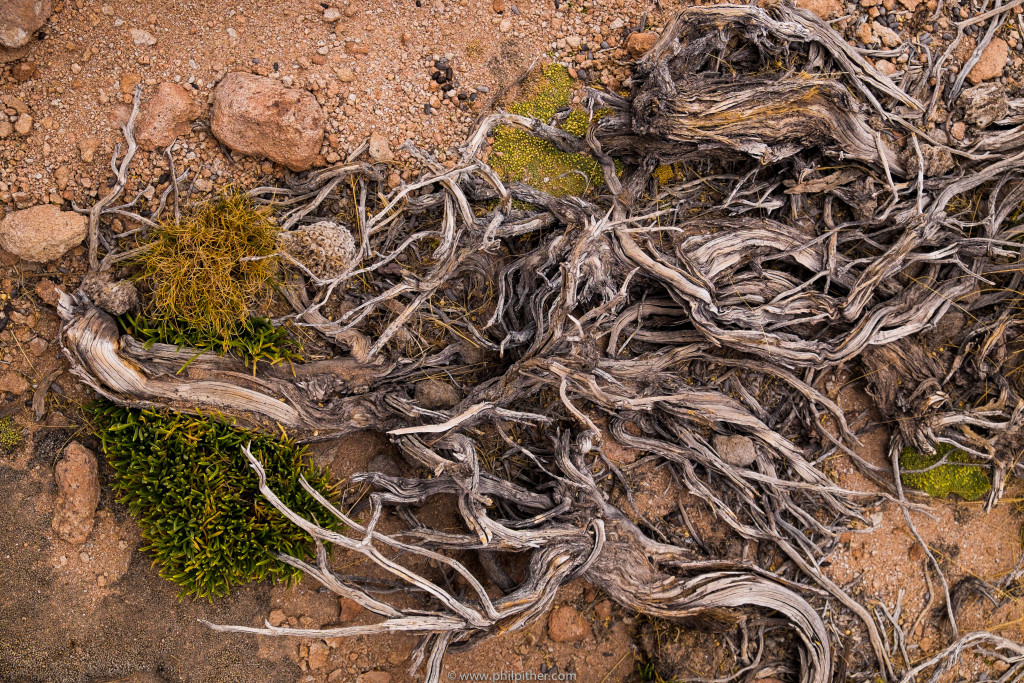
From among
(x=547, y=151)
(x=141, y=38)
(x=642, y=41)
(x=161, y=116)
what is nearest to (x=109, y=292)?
(x=161, y=116)

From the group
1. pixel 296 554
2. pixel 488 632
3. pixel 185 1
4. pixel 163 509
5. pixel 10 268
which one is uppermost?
pixel 185 1

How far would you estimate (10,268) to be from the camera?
294 cm

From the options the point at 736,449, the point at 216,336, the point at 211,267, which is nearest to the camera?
the point at 211,267

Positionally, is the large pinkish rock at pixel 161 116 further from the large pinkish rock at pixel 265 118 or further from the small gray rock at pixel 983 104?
the small gray rock at pixel 983 104

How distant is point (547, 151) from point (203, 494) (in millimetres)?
2460

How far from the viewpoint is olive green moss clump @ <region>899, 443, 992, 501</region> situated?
341 centimetres

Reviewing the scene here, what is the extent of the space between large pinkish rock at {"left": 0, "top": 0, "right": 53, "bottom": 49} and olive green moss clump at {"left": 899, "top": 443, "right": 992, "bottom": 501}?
501 cm

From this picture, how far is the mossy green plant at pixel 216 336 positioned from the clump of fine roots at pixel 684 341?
0.25ft

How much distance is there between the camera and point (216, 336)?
288cm

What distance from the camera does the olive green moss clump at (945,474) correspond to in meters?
3.41

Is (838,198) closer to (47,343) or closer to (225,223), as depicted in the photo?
(225,223)

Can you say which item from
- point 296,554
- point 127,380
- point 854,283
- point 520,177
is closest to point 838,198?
point 854,283

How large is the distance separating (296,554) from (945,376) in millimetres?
3612

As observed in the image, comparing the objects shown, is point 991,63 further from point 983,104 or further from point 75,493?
point 75,493
